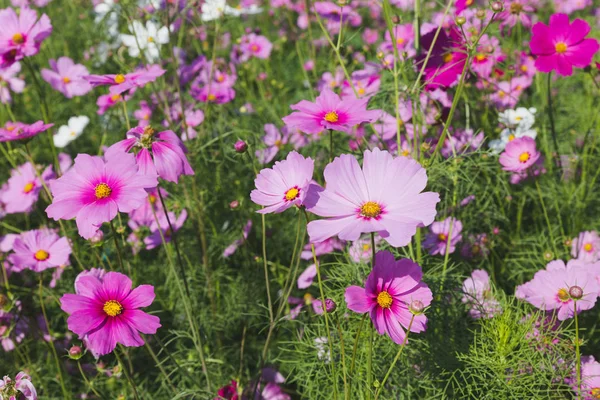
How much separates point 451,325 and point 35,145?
1.85 metres

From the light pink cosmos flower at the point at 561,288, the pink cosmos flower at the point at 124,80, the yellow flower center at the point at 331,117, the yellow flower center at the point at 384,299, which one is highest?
the pink cosmos flower at the point at 124,80

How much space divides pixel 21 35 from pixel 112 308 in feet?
3.09

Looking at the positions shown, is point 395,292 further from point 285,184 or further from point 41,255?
point 41,255

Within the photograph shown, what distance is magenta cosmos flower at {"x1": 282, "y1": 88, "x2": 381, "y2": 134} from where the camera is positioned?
0.96 m

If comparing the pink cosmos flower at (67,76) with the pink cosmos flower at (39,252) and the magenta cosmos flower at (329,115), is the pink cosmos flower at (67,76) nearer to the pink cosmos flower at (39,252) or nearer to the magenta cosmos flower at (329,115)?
the pink cosmos flower at (39,252)

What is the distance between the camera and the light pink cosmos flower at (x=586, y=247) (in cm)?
141

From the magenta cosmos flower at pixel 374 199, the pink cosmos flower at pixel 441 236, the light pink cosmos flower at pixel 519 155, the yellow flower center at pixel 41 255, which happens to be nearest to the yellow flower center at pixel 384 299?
the magenta cosmos flower at pixel 374 199

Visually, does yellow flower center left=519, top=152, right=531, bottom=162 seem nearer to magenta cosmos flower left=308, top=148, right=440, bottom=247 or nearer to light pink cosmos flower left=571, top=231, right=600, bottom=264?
light pink cosmos flower left=571, top=231, right=600, bottom=264

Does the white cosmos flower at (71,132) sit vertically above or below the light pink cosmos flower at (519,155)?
above

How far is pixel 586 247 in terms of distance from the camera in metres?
1.43

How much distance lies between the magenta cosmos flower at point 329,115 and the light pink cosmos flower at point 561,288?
51 centimetres

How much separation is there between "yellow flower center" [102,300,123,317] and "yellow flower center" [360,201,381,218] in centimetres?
42

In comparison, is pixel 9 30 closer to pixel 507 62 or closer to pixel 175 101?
pixel 175 101

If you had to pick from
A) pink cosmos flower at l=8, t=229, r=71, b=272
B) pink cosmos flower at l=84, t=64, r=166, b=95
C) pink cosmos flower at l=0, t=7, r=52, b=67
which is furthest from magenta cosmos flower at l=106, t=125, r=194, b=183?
pink cosmos flower at l=0, t=7, r=52, b=67
